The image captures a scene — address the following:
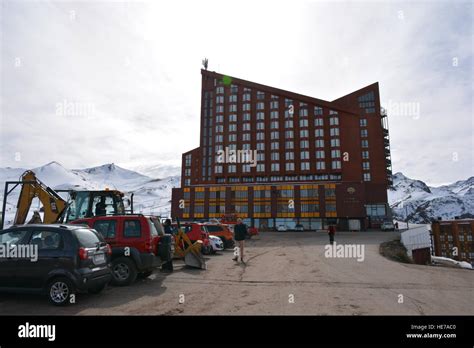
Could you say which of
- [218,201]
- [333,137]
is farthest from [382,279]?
[333,137]

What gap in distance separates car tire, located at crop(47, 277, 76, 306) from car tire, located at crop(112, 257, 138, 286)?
200 cm

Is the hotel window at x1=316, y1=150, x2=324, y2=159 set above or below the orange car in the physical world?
above

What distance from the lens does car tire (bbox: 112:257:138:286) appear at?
8.19 m

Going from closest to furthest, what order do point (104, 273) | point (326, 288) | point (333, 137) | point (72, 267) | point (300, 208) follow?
1. point (72, 267)
2. point (104, 273)
3. point (326, 288)
4. point (300, 208)
5. point (333, 137)

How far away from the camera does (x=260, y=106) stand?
77.5m

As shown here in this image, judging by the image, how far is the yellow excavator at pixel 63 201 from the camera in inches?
470

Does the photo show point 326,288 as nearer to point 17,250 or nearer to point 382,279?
point 382,279

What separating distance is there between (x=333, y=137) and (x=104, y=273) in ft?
237

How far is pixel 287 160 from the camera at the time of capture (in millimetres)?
73938

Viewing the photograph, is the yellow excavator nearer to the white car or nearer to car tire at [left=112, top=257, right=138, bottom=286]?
car tire at [left=112, top=257, right=138, bottom=286]

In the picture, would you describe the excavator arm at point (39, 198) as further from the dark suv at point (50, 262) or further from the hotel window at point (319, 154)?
the hotel window at point (319, 154)

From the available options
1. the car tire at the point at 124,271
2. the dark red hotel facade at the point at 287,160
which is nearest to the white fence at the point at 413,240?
the car tire at the point at 124,271

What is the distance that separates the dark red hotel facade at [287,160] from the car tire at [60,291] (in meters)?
58.8

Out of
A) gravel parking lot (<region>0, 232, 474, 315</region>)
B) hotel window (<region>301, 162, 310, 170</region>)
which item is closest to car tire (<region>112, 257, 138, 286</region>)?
gravel parking lot (<region>0, 232, 474, 315</region>)
